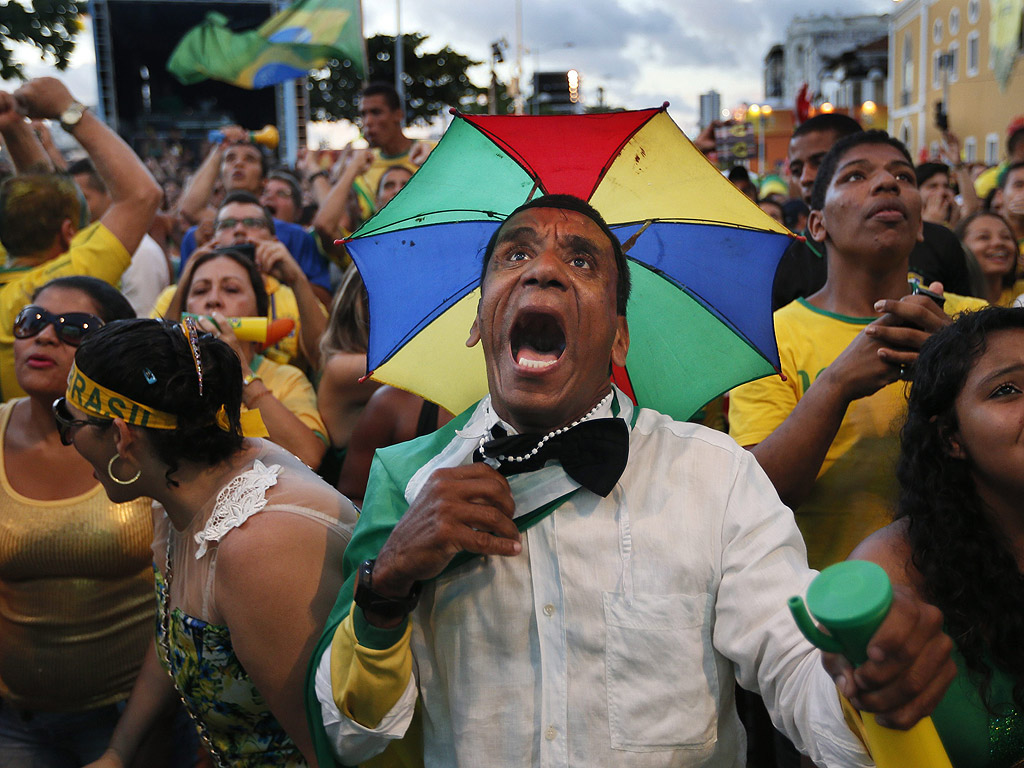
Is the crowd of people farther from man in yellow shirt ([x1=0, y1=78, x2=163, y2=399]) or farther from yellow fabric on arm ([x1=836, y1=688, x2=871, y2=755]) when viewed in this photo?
man in yellow shirt ([x1=0, y1=78, x2=163, y2=399])

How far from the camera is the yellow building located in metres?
35.0

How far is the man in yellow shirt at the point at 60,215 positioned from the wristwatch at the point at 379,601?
2.72 meters

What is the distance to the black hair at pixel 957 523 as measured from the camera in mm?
1884

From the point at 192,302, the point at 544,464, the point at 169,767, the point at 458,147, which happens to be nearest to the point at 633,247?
the point at 458,147

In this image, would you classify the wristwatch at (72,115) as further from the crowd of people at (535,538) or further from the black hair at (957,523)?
the black hair at (957,523)

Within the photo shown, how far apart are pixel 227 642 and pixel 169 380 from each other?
661 millimetres

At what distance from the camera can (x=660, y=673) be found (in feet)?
5.56

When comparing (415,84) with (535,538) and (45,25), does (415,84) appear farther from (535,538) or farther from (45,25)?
(535,538)

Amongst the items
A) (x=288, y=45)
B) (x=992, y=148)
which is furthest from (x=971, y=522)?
(x=992, y=148)

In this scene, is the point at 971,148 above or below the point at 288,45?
above

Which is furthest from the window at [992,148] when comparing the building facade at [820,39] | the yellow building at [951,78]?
the building facade at [820,39]

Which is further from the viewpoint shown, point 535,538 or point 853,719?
point 535,538

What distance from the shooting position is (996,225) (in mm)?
5023

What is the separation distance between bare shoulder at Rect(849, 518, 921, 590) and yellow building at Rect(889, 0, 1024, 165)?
1181 inches
